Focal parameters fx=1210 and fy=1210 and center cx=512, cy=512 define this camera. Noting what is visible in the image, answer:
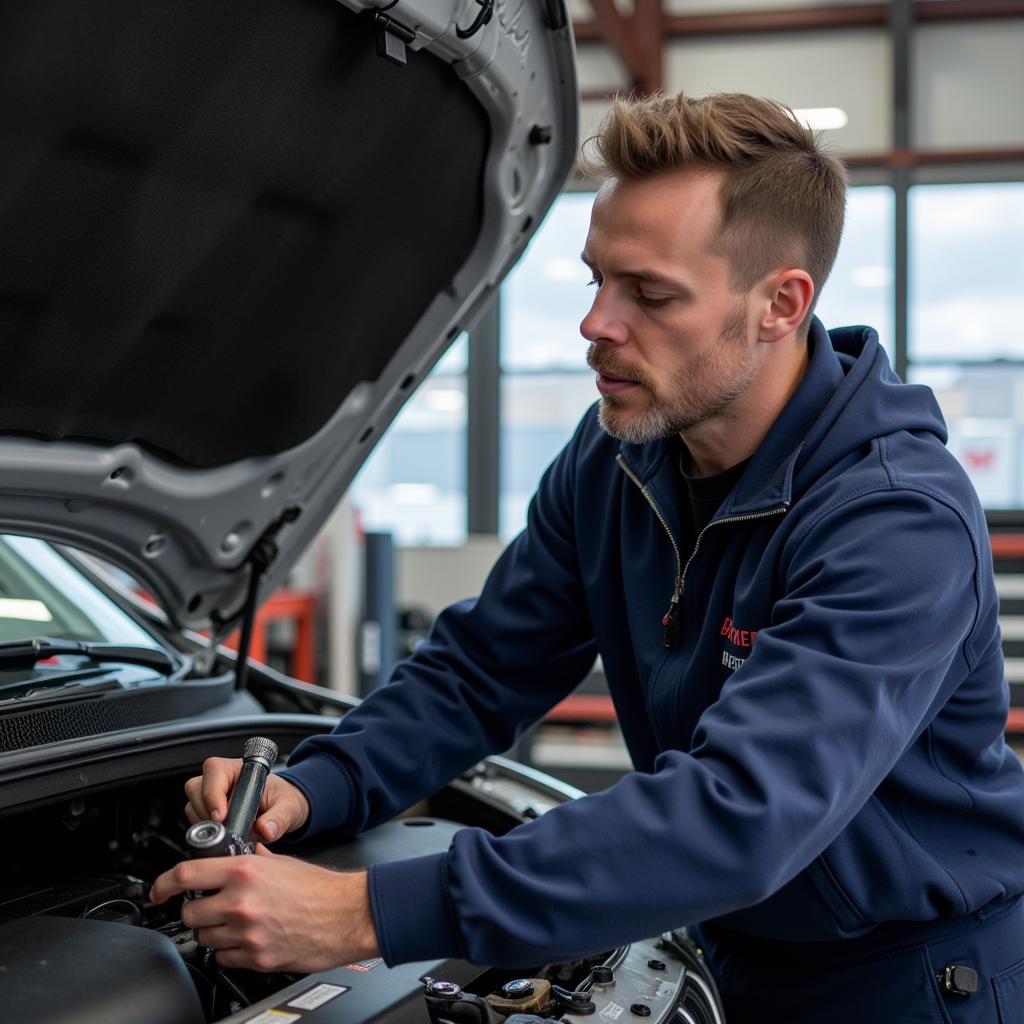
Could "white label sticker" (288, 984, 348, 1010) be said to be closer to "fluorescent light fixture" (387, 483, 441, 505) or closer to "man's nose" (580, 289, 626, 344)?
"man's nose" (580, 289, 626, 344)

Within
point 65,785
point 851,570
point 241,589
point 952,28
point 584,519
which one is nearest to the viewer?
point 851,570

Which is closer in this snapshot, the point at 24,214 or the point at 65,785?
the point at 24,214

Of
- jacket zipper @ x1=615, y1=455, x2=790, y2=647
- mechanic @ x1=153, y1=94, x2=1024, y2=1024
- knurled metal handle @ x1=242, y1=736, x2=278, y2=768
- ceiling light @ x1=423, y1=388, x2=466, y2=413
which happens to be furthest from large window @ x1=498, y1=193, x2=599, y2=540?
knurled metal handle @ x1=242, y1=736, x2=278, y2=768

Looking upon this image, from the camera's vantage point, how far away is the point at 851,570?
1093mm

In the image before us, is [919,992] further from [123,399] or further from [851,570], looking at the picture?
[123,399]

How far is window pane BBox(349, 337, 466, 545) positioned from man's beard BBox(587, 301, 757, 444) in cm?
578

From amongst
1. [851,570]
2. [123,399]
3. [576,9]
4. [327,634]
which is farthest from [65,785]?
[576,9]

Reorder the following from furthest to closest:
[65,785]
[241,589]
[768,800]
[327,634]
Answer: [327,634] → [241,589] → [65,785] → [768,800]

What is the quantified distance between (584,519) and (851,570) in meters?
0.51

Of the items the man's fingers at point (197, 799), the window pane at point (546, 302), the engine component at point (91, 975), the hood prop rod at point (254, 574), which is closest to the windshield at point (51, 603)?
the hood prop rod at point (254, 574)

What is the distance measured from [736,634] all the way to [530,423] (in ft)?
19.2

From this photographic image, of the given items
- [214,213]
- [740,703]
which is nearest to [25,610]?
[214,213]

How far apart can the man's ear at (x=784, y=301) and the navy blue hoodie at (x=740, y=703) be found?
7 centimetres

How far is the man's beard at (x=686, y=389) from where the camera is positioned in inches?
50.6
